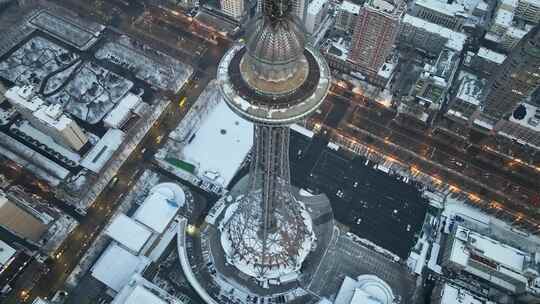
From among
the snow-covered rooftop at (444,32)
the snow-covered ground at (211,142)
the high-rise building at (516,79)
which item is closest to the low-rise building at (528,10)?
the snow-covered rooftop at (444,32)

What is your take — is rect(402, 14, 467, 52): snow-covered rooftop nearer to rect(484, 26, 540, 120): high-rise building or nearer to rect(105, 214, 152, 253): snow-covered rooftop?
rect(484, 26, 540, 120): high-rise building

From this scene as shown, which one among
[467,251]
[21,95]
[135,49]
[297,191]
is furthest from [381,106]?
[21,95]

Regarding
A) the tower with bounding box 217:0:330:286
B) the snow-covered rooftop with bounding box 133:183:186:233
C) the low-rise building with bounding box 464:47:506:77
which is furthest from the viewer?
the low-rise building with bounding box 464:47:506:77

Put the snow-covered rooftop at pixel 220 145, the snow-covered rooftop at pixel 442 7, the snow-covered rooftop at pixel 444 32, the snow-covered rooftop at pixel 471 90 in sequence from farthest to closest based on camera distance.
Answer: the snow-covered rooftop at pixel 442 7 < the snow-covered rooftop at pixel 444 32 < the snow-covered rooftop at pixel 471 90 < the snow-covered rooftop at pixel 220 145

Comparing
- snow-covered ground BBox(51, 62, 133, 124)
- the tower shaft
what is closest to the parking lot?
the tower shaft

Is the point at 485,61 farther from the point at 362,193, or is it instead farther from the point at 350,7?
the point at 362,193

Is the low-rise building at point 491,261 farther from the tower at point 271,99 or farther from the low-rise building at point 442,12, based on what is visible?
the low-rise building at point 442,12

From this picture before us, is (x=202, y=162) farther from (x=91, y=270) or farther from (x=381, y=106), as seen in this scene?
(x=381, y=106)

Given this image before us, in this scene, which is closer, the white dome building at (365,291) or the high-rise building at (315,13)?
the white dome building at (365,291)
